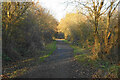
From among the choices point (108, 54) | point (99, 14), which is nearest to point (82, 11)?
point (99, 14)

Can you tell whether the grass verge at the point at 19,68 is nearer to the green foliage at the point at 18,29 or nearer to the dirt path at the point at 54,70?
the dirt path at the point at 54,70

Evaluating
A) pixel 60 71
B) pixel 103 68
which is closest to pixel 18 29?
pixel 60 71

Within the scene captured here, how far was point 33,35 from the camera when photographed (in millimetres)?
15258

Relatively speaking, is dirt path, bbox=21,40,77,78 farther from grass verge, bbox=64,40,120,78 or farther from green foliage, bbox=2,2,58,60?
green foliage, bbox=2,2,58,60

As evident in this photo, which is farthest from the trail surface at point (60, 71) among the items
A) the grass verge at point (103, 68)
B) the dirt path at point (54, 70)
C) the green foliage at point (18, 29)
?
the green foliage at point (18, 29)

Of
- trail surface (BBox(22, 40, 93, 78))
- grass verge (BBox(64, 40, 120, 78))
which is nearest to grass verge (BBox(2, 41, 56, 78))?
trail surface (BBox(22, 40, 93, 78))

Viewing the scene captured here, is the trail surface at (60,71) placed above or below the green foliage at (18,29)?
below

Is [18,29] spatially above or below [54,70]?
above

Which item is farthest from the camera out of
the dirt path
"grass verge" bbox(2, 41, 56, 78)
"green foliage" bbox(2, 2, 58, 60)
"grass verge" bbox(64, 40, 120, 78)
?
"green foliage" bbox(2, 2, 58, 60)

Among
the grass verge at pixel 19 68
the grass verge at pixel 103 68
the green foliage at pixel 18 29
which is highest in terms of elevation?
the green foliage at pixel 18 29

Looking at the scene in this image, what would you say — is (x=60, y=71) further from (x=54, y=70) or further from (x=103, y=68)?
(x=103, y=68)

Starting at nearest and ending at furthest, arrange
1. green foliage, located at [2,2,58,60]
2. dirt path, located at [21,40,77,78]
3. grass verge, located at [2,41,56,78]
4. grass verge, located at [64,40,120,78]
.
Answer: grass verge, located at [64,40,120,78]
dirt path, located at [21,40,77,78]
grass verge, located at [2,41,56,78]
green foliage, located at [2,2,58,60]

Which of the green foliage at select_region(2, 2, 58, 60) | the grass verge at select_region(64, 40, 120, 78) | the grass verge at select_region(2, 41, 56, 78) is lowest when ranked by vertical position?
the grass verge at select_region(2, 41, 56, 78)

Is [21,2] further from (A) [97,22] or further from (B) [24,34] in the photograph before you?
(A) [97,22]
